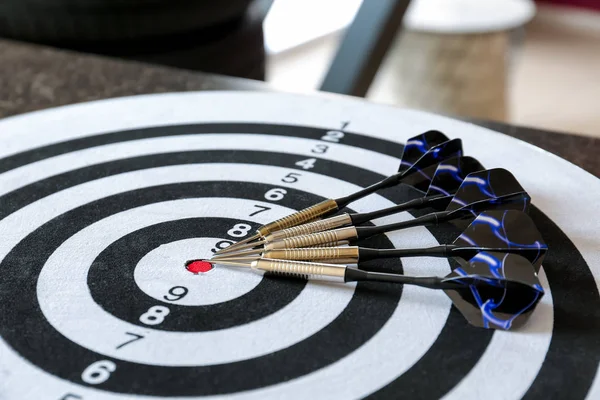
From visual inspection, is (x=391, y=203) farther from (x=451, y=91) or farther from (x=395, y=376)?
(x=451, y=91)

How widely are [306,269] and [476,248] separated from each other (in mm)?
118

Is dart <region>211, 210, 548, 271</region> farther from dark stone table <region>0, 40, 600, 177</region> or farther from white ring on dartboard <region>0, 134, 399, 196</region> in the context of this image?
dark stone table <region>0, 40, 600, 177</region>

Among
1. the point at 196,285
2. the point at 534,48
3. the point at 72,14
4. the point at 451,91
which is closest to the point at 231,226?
the point at 196,285

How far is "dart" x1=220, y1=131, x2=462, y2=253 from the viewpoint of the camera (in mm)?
600

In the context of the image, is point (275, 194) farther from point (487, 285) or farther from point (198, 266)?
point (487, 285)

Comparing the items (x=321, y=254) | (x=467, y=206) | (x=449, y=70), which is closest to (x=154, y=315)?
(x=321, y=254)

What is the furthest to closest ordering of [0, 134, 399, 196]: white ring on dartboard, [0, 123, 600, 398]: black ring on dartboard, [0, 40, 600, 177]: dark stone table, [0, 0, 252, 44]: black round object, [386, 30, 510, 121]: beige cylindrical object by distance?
1. [386, 30, 510, 121]: beige cylindrical object
2. [0, 0, 252, 44]: black round object
3. [0, 40, 600, 177]: dark stone table
4. [0, 134, 399, 196]: white ring on dartboard
5. [0, 123, 600, 398]: black ring on dartboard

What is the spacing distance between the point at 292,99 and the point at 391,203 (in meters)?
0.25

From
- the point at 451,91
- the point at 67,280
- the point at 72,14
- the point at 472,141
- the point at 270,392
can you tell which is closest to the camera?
the point at 270,392

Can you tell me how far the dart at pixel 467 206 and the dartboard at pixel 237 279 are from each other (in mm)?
20

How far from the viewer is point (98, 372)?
18.3 inches

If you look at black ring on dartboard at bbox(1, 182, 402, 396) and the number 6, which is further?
the number 6

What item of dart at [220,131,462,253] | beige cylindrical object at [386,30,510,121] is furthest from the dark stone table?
beige cylindrical object at [386,30,510,121]

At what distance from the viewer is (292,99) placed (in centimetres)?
86
